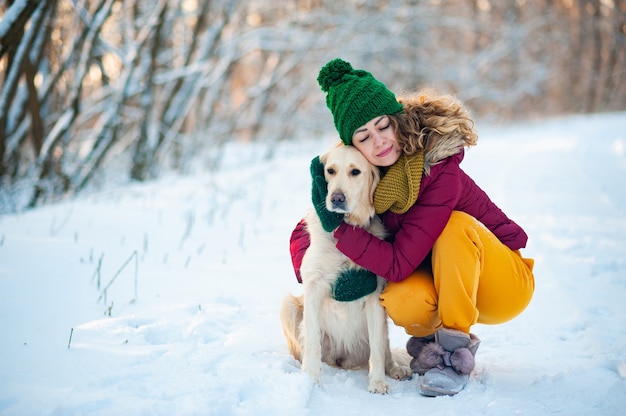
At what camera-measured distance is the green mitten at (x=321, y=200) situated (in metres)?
2.29

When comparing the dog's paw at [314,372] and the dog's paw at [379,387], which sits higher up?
the dog's paw at [314,372]

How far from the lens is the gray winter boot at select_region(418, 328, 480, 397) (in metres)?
2.09

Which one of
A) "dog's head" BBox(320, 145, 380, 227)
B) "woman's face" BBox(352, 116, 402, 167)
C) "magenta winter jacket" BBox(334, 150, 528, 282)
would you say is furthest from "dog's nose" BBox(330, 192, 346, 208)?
"woman's face" BBox(352, 116, 402, 167)

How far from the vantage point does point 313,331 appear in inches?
90.1

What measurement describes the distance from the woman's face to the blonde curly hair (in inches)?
1.2

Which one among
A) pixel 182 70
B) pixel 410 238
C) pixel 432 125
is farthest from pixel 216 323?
pixel 182 70

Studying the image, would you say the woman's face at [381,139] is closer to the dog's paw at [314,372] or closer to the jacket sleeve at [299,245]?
the jacket sleeve at [299,245]

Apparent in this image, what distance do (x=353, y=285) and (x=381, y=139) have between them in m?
0.72

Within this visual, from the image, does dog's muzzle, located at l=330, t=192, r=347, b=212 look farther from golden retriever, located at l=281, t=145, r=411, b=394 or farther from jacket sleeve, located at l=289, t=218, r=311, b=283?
jacket sleeve, located at l=289, t=218, r=311, b=283

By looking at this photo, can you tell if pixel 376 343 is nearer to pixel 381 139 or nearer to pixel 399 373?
pixel 399 373

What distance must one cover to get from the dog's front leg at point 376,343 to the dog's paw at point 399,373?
103 millimetres

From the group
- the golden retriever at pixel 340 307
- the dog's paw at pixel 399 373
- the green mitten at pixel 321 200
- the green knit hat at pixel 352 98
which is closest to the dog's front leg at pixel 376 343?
the golden retriever at pixel 340 307

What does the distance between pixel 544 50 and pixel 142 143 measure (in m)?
17.9

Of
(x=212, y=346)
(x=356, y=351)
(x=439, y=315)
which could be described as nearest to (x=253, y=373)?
(x=212, y=346)
